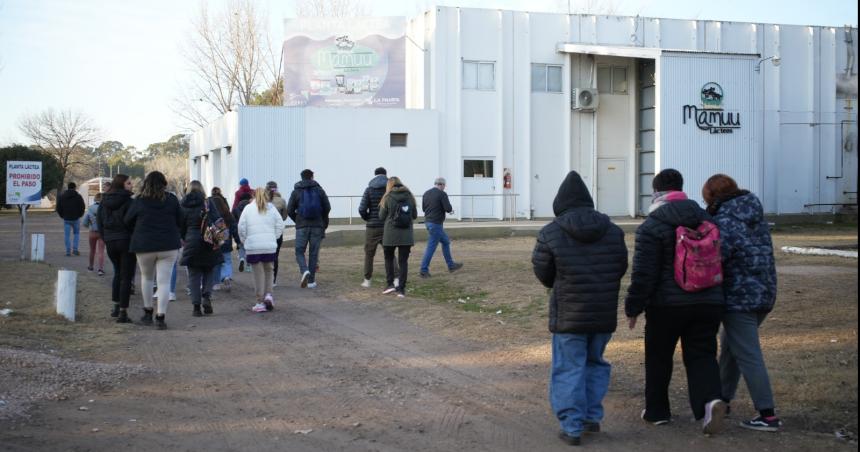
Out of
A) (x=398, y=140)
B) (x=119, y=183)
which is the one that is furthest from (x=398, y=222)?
(x=398, y=140)

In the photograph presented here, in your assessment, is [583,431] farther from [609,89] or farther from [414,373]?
[609,89]

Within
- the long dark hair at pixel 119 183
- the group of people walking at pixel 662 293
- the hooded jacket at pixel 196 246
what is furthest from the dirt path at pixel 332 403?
the long dark hair at pixel 119 183

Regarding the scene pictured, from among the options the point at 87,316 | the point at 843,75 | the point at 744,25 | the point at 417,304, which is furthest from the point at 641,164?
the point at 87,316

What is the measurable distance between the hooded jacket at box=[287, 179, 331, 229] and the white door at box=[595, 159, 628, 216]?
22.9 m

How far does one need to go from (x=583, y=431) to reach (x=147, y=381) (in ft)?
13.7

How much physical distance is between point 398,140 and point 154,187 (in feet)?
72.6

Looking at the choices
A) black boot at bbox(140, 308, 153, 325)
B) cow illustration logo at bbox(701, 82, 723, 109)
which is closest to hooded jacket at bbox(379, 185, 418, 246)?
black boot at bbox(140, 308, 153, 325)

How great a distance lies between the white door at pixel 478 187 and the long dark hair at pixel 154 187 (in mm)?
23041

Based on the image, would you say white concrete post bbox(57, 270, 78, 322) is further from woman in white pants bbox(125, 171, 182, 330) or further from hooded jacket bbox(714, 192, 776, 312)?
hooded jacket bbox(714, 192, 776, 312)

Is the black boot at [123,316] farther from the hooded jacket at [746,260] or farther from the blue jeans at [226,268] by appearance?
the hooded jacket at [746,260]

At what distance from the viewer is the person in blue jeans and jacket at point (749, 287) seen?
6301 millimetres

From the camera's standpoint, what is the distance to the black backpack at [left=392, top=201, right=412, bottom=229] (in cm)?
1368

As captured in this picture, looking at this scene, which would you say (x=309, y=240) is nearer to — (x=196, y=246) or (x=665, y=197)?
(x=196, y=246)

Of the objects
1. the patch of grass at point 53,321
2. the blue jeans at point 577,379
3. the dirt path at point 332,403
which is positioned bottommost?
the dirt path at point 332,403
